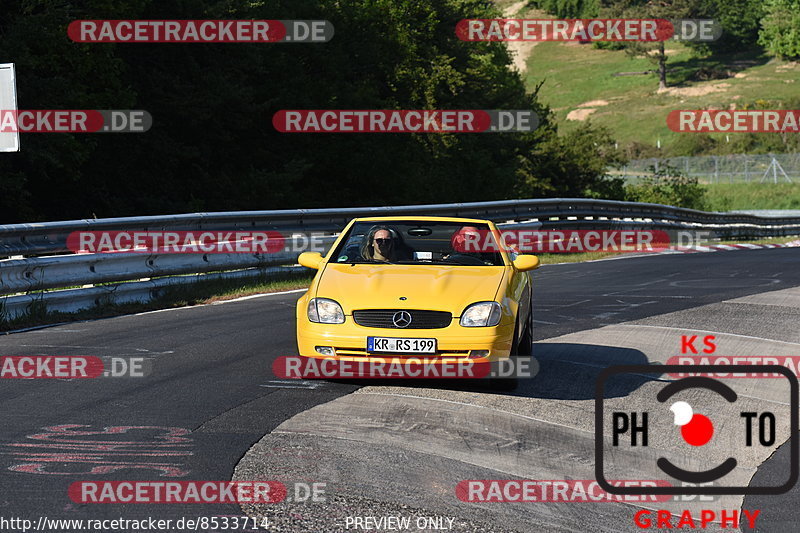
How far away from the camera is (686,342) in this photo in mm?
→ 11016

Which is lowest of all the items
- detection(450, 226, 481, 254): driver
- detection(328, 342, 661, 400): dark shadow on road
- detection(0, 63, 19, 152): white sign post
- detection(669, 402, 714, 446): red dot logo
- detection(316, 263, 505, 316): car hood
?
detection(669, 402, 714, 446): red dot logo

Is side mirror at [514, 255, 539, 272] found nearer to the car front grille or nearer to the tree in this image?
the car front grille

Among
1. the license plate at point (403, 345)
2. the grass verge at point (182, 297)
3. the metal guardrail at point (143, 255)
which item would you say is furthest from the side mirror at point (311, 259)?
the metal guardrail at point (143, 255)

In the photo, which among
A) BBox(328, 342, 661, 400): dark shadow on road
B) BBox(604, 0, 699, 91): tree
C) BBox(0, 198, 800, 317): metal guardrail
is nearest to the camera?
BBox(328, 342, 661, 400): dark shadow on road

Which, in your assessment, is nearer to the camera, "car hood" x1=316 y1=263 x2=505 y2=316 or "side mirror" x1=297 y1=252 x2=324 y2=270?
"car hood" x1=316 y1=263 x2=505 y2=316

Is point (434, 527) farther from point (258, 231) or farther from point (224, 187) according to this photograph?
point (224, 187)

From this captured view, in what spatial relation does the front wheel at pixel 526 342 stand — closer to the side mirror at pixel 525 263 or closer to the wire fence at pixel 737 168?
the side mirror at pixel 525 263

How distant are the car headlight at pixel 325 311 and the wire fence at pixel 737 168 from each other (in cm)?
6256

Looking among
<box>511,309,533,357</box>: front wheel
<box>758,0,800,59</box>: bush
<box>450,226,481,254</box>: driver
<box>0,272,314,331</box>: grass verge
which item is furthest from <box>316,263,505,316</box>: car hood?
<box>758,0,800,59</box>: bush

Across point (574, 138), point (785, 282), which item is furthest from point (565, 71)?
point (785, 282)

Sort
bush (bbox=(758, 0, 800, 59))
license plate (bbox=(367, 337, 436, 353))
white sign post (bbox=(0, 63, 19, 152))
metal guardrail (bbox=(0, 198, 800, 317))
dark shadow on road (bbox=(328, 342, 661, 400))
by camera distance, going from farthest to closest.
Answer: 1. bush (bbox=(758, 0, 800, 59))
2. white sign post (bbox=(0, 63, 19, 152))
3. metal guardrail (bbox=(0, 198, 800, 317))
4. dark shadow on road (bbox=(328, 342, 661, 400))
5. license plate (bbox=(367, 337, 436, 353))

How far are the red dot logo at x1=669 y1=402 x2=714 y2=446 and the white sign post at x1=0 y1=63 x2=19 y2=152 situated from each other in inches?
335

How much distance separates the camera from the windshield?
9.59 metres

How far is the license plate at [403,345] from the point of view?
8250 mm
